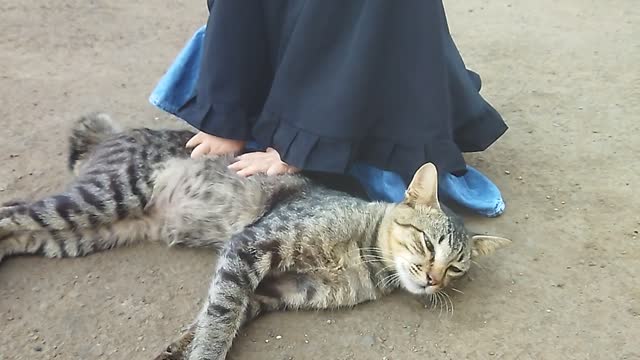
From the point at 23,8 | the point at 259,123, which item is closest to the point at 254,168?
the point at 259,123

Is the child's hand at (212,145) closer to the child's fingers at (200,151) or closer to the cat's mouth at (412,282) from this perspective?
the child's fingers at (200,151)

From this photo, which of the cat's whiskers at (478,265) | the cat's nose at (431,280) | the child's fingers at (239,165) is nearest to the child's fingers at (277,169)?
the child's fingers at (239,165)

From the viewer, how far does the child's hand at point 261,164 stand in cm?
267

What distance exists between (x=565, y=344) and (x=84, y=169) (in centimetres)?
177

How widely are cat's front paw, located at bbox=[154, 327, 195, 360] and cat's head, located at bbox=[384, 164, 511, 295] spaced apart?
2.41 feet

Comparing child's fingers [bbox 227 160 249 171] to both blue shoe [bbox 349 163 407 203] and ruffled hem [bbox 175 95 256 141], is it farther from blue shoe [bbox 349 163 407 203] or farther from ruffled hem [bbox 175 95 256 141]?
blue shoe [bbox 349 163 407 203]

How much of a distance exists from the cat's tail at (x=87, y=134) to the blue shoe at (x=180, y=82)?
228 millimetres

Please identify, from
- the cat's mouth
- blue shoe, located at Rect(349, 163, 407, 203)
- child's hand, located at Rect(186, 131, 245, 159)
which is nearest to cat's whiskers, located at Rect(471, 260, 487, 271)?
the cat's mouth

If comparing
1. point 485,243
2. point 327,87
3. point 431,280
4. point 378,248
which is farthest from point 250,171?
point 485,243

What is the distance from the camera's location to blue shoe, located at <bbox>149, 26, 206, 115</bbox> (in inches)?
112

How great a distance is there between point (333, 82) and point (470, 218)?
0.81 m

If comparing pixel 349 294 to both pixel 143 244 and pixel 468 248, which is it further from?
pixel 143 244

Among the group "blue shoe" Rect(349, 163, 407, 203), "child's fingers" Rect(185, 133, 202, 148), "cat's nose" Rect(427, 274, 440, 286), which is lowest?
"cat's nose" Rect(427, 274, 440, 286)

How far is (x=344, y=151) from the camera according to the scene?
99.1 inches
